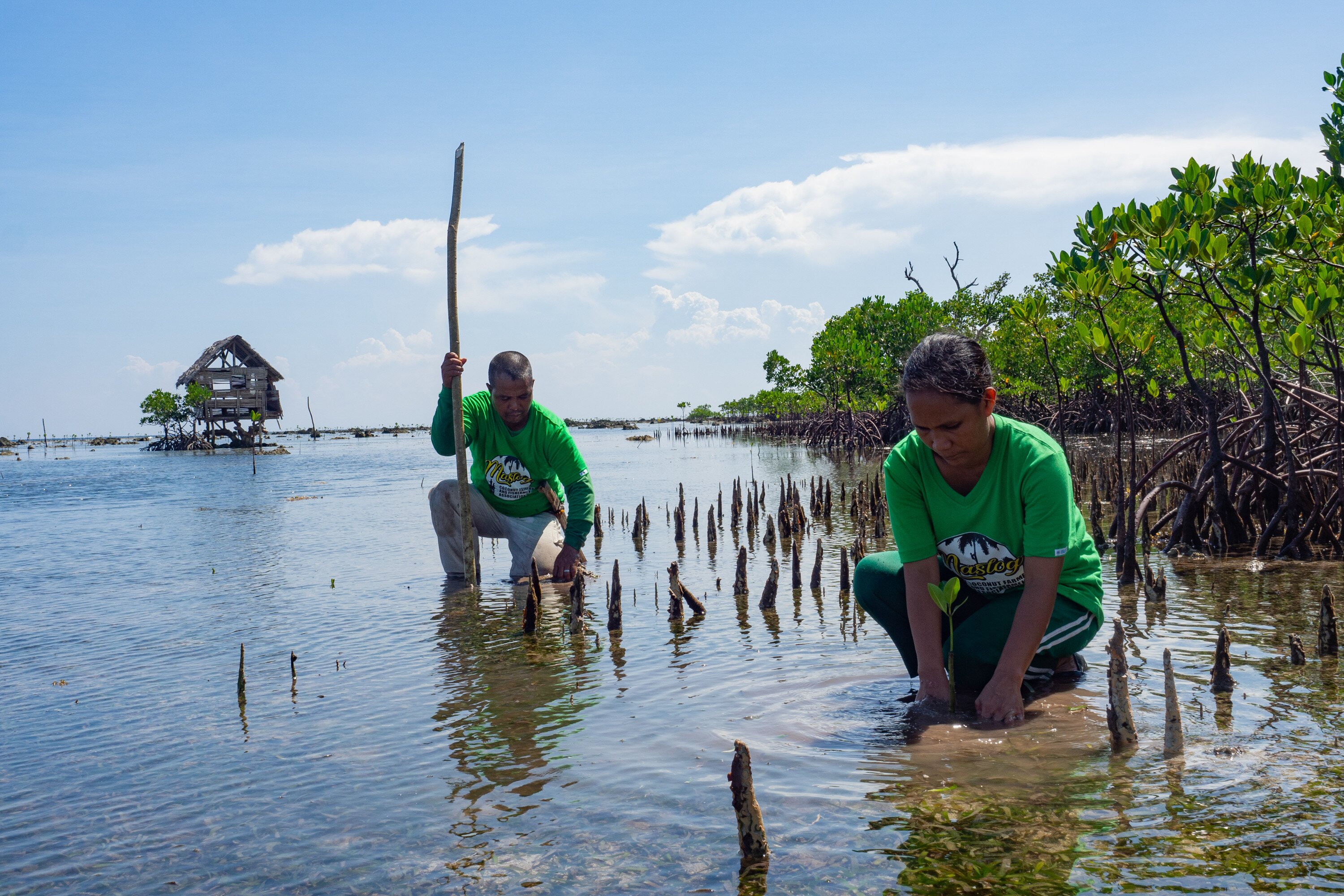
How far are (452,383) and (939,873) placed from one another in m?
4.78

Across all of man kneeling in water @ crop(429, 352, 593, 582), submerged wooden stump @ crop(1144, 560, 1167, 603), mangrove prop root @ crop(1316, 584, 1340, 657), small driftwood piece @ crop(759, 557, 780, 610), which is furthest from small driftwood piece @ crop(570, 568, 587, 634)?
mangrove prop root @ crop(1316, 584, 1340, 657)

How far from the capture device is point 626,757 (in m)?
3.43

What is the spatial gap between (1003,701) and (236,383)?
53.5m

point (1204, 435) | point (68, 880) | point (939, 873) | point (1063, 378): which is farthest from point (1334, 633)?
point (1063, 378)

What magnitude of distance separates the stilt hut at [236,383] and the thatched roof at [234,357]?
0.02m

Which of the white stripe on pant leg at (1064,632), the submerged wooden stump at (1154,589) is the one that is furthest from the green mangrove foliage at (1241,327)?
the white stripe on pant leg at (1064,632)

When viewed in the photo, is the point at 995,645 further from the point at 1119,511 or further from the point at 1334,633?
the point at 1119,511

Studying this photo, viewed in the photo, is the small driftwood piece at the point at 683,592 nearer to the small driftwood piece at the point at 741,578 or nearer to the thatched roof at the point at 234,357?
the small driftwood piece at the point at 741,578

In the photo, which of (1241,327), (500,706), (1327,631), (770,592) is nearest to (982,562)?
(1327,631)

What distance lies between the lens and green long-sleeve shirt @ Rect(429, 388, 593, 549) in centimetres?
671

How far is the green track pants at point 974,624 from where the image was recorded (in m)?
3.56

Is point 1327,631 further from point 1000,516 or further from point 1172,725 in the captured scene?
point 1000,516

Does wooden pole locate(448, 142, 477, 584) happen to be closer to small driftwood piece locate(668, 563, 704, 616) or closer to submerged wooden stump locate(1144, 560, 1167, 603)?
small driftwood piece locate(668, 563, 704, 616)

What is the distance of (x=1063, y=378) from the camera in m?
30.8
